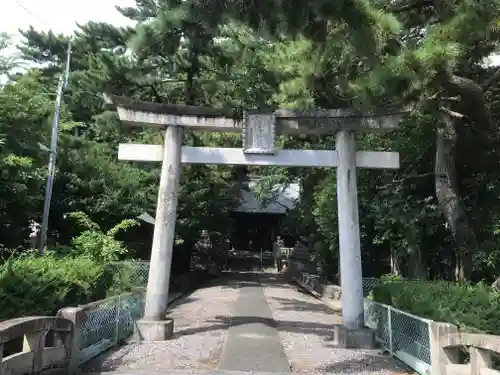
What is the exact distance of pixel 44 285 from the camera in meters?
7.07

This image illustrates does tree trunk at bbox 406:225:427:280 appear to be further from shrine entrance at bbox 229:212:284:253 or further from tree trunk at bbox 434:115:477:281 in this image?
shrine entrance at bbox 229:212:284:253

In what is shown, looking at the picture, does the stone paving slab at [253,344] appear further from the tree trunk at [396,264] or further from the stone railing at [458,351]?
the tree trunk at [396,264]

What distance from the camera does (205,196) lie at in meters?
20.5

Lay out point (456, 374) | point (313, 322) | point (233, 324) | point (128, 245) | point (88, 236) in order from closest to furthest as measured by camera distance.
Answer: point (456, 374)
point (233, 324)
point (313, 322)
point (88, 236)
point (128, 245)

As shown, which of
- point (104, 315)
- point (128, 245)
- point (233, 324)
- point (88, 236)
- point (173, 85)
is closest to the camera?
point (104, 315)

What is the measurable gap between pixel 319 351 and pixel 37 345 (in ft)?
15.6

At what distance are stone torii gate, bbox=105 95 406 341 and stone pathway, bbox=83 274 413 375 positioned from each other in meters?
0.97

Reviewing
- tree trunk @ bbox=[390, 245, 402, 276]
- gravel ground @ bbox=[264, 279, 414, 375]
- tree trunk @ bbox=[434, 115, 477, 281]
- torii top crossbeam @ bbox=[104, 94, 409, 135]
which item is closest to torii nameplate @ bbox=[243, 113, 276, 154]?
torii top crossbeam @ bbox=[104, 94, 409, 135]

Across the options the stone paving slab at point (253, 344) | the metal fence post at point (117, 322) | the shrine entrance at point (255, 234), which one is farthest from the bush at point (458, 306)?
the shrine entrance at point (255, 234)

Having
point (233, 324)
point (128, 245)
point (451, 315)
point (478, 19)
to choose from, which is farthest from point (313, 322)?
point (128, 245)

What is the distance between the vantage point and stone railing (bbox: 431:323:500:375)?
5.48 m

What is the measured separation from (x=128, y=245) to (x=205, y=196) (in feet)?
12.2

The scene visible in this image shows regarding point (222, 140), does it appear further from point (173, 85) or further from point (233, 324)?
point (233, 324)

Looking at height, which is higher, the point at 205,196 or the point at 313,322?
the point at 205,196
